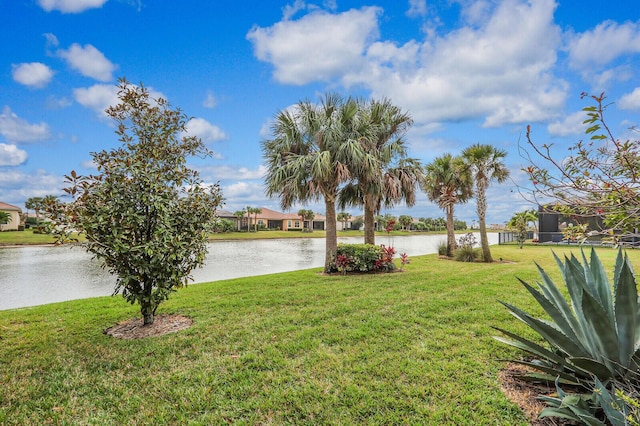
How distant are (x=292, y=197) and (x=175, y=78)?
17.4ft

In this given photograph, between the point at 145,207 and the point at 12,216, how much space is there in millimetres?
54044

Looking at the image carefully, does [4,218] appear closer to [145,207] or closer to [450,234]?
[145,207]

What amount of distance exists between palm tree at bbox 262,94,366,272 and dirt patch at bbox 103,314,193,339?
5794 mm

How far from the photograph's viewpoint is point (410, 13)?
7.89 m

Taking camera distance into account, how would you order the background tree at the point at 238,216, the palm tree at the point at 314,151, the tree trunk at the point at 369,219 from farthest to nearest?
the background tree at the point at 238,216
the tree trunk at the point at 369,219
the palm tree at the point at 314,151

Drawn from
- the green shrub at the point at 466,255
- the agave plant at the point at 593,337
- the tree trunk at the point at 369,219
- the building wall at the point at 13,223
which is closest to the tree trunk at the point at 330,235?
the tree trunk at the point at 369,219

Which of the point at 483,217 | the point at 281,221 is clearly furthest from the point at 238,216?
the point at 483,217

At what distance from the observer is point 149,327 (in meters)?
5.20

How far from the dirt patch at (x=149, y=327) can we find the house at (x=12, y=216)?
5104 centimetres

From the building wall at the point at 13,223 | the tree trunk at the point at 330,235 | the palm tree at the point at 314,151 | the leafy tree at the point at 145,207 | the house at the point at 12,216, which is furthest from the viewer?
the house at the point at 12,216

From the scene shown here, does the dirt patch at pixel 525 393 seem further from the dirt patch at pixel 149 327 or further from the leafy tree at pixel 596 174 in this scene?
the dirt patch at pixel 149 327

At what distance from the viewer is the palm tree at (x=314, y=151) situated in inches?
411

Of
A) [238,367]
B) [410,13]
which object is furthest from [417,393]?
[410,13]

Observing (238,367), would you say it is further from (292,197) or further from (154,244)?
(292,197)
